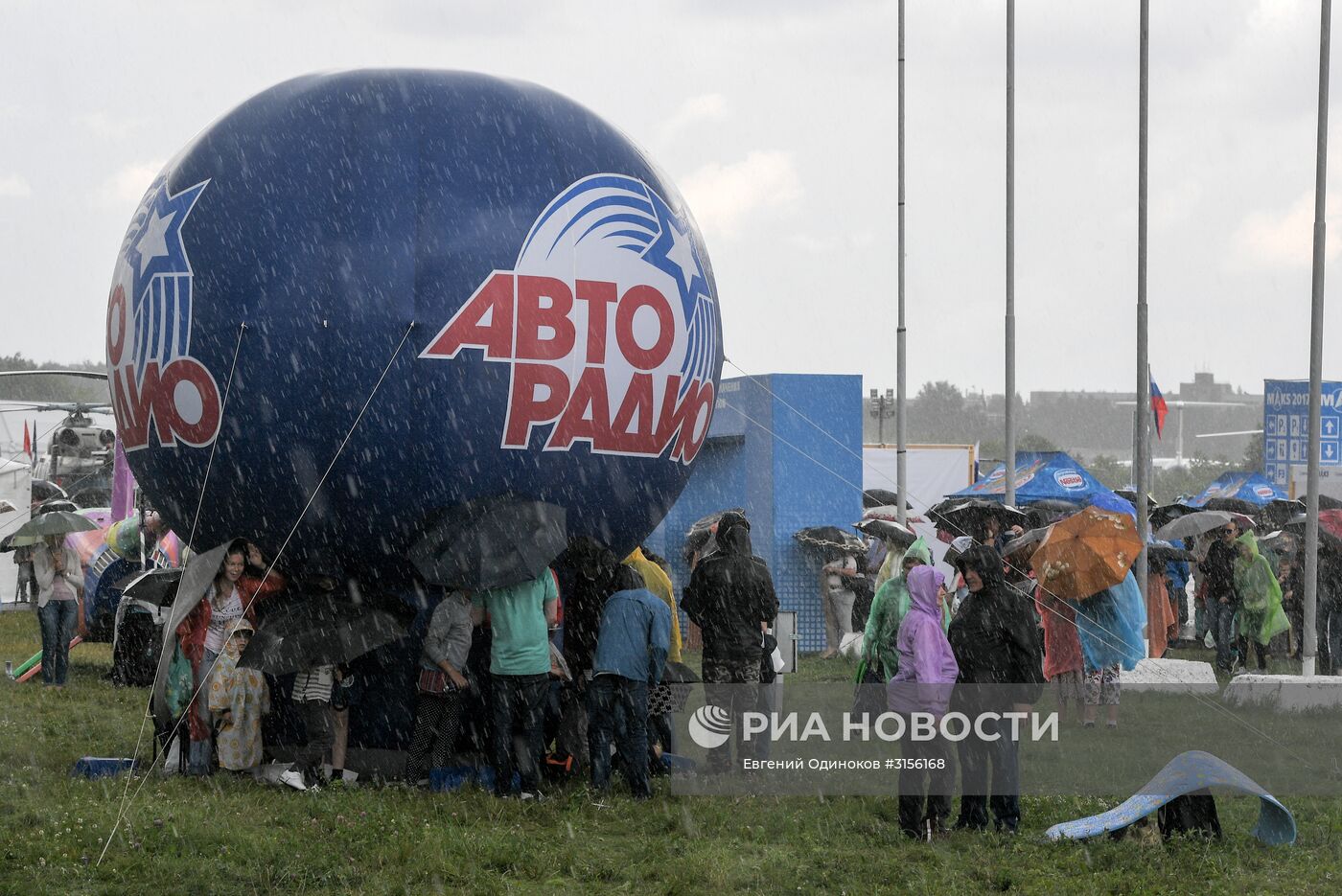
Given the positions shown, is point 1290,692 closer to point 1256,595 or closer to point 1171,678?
point 1171,678

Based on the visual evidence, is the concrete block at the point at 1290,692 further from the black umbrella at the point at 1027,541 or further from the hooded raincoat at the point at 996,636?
the hooded raincoat at the point at 996,636

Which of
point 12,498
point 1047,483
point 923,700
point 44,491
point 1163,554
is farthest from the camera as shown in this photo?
point 44,491

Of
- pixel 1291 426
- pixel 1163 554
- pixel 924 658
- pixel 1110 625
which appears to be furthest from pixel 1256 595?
pixel 1291 426

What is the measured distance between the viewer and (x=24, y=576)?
75.3 ft

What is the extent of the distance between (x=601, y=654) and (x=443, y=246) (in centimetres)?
Answer: 269

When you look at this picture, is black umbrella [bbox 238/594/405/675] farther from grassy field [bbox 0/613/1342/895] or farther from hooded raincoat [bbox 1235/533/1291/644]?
hooded raincoat [bbox 1235/533/1291/644]

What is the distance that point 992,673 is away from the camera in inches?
325

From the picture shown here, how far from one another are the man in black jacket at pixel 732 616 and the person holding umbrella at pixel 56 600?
7.55 metres

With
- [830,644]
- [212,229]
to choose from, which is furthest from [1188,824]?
[830,644]

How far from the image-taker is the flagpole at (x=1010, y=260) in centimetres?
1712

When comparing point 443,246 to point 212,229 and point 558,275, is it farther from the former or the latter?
point 212,229

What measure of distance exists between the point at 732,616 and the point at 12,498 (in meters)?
18.4

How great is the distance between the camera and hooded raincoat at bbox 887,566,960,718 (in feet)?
26.9

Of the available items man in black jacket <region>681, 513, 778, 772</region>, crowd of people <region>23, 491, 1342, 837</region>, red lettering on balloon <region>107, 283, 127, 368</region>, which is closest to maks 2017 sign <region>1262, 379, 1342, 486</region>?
crowd of people <region>23, 491, 1342, 837</region>
